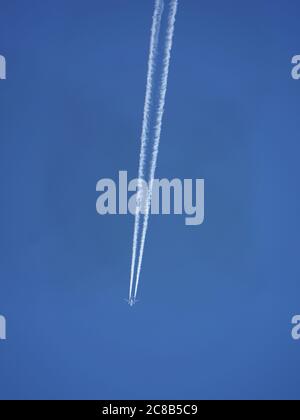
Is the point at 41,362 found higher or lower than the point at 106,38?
lower

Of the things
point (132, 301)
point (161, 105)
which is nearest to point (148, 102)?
point (161, 105)

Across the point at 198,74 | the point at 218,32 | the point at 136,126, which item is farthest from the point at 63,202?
the point at 218,32

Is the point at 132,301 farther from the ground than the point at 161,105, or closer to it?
closer to it

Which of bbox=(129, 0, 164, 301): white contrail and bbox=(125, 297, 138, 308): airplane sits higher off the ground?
bbox=(129, 0, 164, 301): white contrail

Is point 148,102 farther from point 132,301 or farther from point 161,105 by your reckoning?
point 132,301

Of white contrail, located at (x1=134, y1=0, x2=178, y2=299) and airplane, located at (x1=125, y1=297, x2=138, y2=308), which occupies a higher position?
white contrail, located at (x1=134, y1=0, x2=178, y2=299)

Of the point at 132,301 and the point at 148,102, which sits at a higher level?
the point at 148,102

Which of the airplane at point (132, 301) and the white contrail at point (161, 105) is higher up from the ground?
the white contrail at point (161, 105)

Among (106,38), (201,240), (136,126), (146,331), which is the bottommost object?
(146,331)

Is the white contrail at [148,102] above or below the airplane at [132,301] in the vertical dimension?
above

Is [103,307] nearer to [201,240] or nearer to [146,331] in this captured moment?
[146,331]
